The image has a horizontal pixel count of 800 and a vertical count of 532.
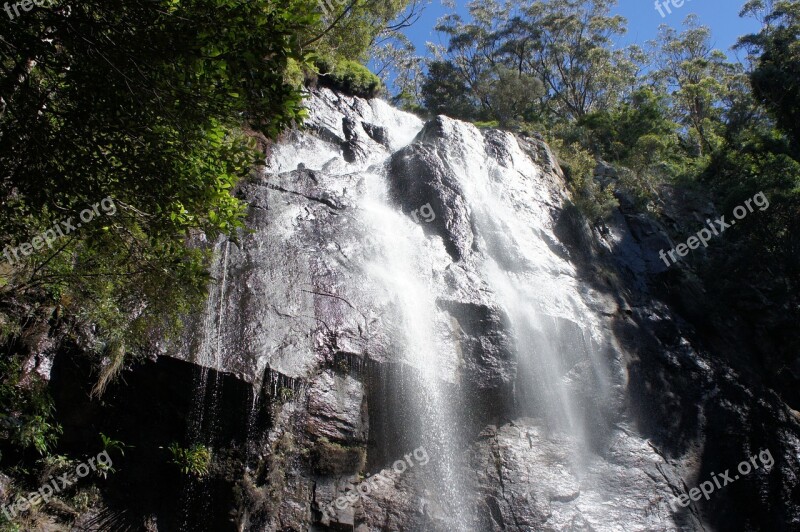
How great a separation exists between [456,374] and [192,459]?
14.7 feet

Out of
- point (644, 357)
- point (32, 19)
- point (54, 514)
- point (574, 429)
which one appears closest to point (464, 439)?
point (574, 429)

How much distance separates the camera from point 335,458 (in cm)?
840

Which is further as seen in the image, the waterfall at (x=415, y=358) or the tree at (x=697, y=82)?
the tree at (x=697, y=82)

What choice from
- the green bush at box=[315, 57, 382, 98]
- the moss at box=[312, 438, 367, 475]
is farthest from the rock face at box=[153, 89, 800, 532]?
the green bush at box=[315, 57, 382, 98]

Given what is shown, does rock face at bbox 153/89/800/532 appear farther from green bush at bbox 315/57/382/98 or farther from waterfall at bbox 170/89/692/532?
green bush at bbox 315/57/382/98

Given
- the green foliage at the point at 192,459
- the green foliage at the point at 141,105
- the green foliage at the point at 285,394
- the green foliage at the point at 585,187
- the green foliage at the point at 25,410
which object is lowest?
the green foliage at the point at 192,459

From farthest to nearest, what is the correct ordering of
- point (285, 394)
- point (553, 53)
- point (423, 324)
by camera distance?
point (553, 53)
point (423, 324)
point (285, 394)

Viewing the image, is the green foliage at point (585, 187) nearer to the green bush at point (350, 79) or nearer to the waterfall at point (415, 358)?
the waterfall at point (415, 358)

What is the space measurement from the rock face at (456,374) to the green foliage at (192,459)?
23.6 inches

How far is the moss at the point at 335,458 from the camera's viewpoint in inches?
326

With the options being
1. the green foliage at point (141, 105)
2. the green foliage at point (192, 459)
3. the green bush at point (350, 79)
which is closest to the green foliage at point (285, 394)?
the green foliage at point (192, 459)

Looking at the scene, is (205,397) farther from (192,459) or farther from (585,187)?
(585,187)

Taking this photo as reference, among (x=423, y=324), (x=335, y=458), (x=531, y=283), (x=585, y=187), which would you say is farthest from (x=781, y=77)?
(x=335, y=458)

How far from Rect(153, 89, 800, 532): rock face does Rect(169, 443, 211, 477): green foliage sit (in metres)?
0.60
